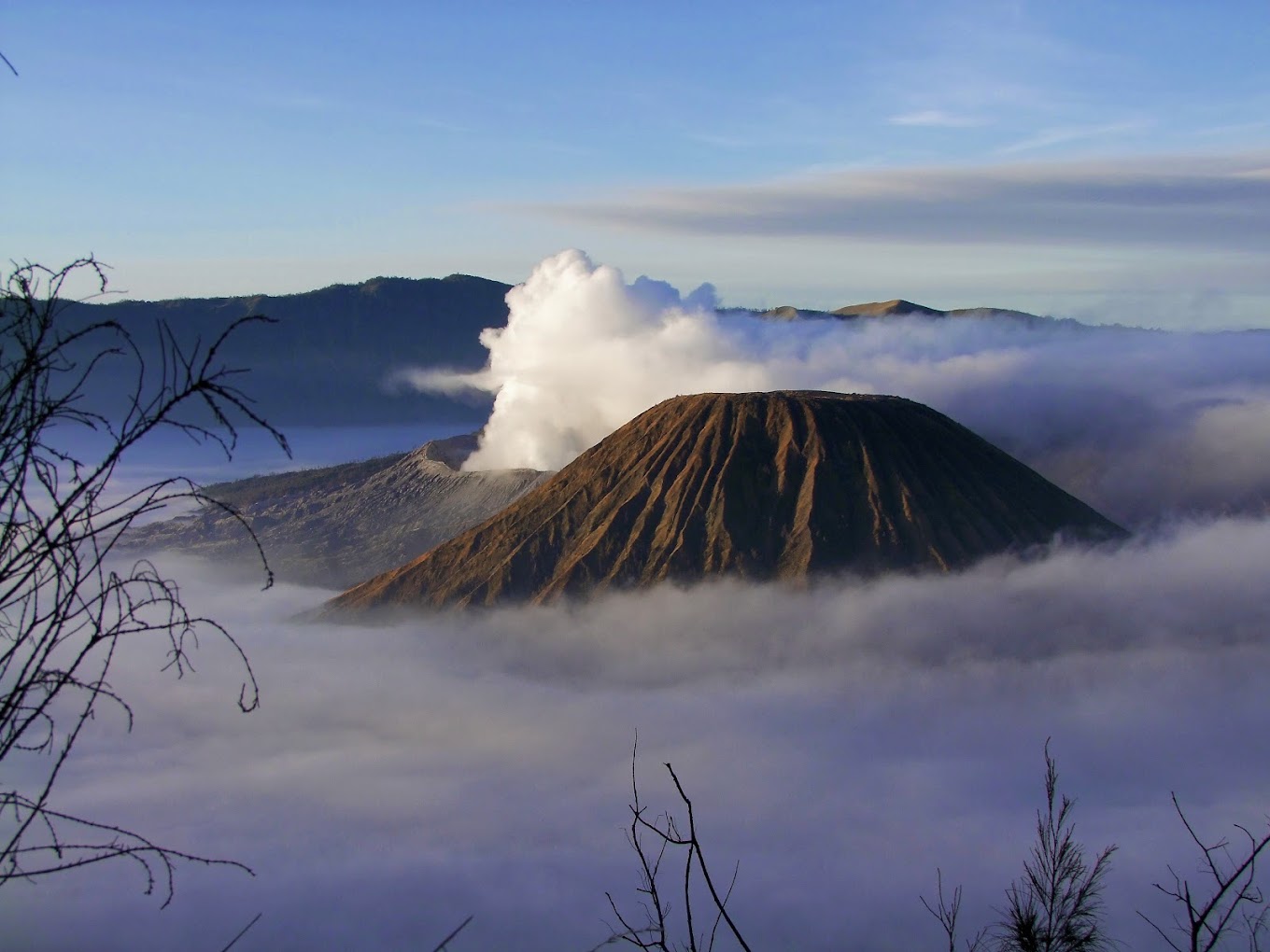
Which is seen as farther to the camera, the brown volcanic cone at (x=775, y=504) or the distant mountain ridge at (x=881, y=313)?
the distant mountain ridge at (x=881, y=313)

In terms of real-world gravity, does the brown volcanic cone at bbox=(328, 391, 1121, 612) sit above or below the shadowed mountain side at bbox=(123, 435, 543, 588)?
above

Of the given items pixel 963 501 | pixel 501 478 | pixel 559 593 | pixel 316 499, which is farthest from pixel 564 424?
pixel 963 501

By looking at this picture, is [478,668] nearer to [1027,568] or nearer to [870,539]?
[870,539]

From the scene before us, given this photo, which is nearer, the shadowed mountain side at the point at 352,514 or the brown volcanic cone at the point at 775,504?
the brown volcanic cone at the point at 775,504

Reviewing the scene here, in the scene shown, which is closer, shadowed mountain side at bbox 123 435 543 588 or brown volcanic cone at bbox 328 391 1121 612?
brown volcanic cone at bbox 328 391 1121 612

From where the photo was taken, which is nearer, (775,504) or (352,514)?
(775,504)

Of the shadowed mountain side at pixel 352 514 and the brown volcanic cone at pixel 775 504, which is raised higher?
the brown volcanic cone at pixel 775 504
